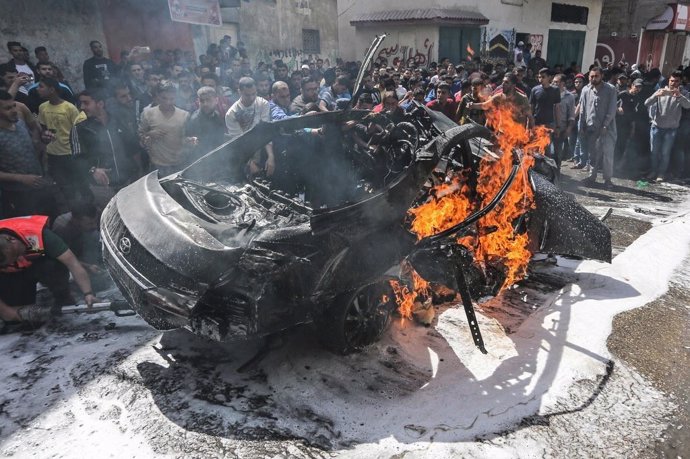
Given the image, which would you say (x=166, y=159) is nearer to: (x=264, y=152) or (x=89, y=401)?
(x=264, y=152)

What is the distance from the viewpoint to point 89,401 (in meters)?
3.36

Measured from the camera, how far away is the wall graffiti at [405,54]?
19881 mm

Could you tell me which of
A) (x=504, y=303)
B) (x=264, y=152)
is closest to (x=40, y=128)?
(x=264, y=152)

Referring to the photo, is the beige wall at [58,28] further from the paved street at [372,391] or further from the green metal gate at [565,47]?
the green metal gate at [565,47]

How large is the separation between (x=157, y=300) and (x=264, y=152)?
10.4 ft

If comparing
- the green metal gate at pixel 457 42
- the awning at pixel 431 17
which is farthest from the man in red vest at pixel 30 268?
the green metal gate at pixel 457 42

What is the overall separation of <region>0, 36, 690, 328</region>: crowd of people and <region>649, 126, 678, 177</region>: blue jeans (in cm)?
2

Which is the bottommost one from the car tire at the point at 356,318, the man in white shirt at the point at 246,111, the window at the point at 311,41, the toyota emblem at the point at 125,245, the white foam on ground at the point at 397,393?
the white foam on ground at the point at 397,393

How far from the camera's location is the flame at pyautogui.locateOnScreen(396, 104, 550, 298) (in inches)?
160

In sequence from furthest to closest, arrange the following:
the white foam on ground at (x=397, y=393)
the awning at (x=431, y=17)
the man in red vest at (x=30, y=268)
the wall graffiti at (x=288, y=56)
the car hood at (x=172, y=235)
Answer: the awning at (x=431, y=17) → the wall graffiti at (x=288, y=56) → the man in red vest at (x=30, y=268) → the car hood at (x=172, y=235) → the white foam on ground at (x=397, y=393)

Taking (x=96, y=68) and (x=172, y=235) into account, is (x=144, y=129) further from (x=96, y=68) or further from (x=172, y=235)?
(x=96, y=68)

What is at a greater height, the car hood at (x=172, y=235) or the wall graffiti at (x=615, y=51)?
the wall graffiti at (x=615, y=51)

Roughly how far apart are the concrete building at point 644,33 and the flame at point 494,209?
87.2 ft

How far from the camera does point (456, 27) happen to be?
2044cm
